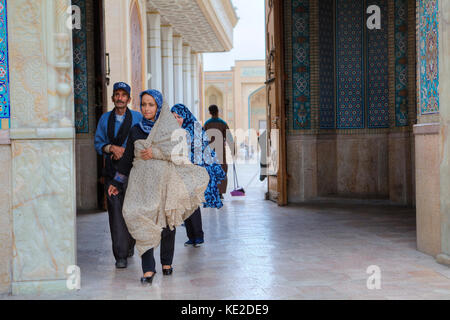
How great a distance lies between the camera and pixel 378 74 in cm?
882

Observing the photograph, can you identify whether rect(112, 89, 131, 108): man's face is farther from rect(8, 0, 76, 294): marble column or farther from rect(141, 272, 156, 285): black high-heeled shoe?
rect(141, 272, 156, 285): black high-heeled shoe

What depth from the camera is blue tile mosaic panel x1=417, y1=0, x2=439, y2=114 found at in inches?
182

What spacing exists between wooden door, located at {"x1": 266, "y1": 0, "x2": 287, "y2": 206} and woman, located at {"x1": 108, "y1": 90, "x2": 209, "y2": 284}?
4.40 m

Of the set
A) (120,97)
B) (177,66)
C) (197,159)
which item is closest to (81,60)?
(197,159)

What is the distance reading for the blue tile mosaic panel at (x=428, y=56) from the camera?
A: 182 inches

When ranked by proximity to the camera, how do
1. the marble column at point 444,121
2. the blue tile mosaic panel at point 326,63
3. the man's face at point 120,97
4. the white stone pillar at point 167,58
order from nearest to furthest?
the marble column at point 444,121 < the man's face at point 120,97 < the blue tile mosaic panel at point 326,63 < the white stone pillar at point 167,58

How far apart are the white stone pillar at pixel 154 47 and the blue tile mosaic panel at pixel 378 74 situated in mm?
7586

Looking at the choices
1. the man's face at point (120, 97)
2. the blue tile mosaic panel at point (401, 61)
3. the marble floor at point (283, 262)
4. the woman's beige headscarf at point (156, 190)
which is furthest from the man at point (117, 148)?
the blue tile mosaic panel at point (401, 61)

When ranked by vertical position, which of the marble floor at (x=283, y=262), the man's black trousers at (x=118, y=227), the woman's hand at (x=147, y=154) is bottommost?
the marble floor at (x=283, y=262)

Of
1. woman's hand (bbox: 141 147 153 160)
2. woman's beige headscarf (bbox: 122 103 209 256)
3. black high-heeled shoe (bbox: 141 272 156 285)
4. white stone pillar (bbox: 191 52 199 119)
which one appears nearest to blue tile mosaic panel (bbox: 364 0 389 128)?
woman's beige headscarf (bbox: 122 103 209 256)

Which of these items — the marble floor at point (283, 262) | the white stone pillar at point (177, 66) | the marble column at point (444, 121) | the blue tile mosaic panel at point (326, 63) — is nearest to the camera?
the marble floor at point (283, 262)

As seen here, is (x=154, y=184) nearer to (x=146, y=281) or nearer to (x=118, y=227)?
(x=146, y=281)

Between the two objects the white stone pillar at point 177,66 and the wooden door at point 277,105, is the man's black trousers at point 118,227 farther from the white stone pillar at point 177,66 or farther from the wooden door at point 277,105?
the white stone pillar at point 177,66

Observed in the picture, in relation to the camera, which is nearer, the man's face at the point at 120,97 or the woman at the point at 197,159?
the man's face at the point at 120,97
